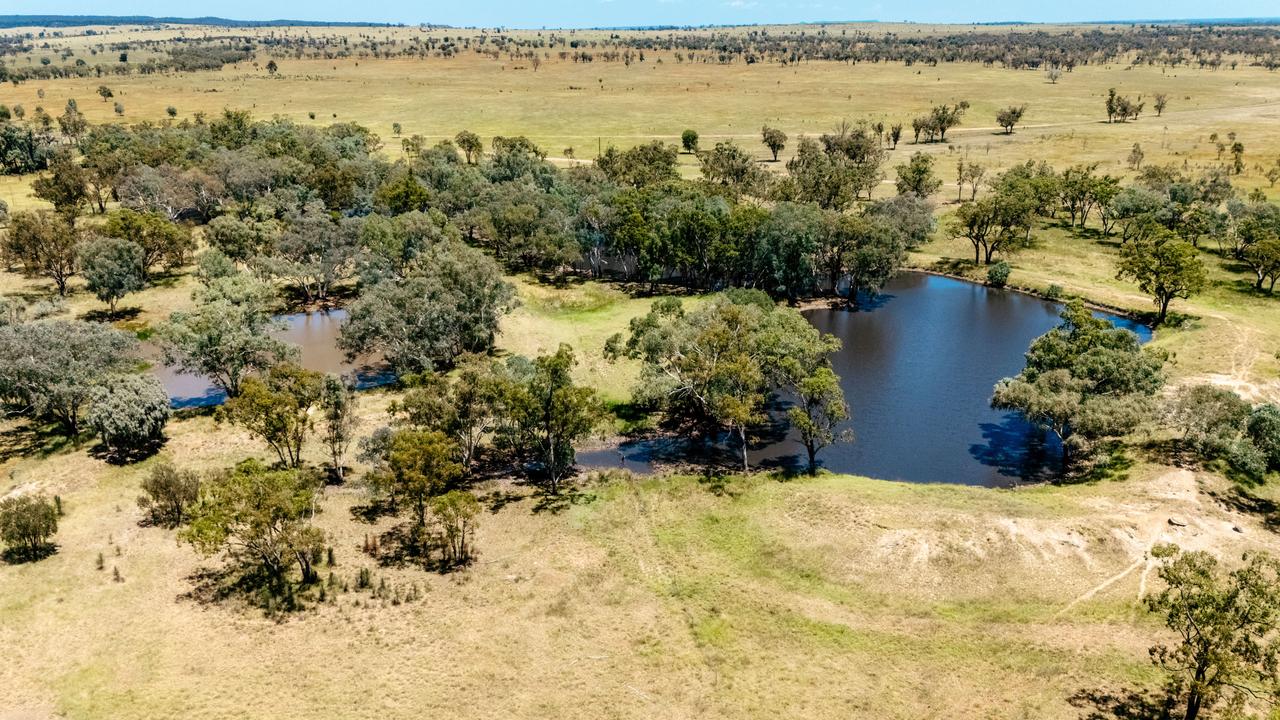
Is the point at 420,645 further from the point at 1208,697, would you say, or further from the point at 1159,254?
the point at 1159,254

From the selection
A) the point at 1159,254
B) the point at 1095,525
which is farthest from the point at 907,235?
the point at 1095,525

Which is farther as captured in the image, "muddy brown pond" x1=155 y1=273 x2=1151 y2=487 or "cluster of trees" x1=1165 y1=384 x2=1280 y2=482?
"muddy brown pond" x1=155 y1=273 x2=1151 y2=487

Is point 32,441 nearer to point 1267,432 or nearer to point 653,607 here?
point 653,607

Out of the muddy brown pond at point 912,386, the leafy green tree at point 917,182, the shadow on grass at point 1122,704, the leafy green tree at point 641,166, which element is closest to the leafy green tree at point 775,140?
the leafy green tree at point 641,166

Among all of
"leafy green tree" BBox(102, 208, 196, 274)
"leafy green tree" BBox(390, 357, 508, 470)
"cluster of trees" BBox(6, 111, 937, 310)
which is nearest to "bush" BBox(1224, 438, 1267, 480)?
"cluster of trees" BBox(6, 111, 937, 310)

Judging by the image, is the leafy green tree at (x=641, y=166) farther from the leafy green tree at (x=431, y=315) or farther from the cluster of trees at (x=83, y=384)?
the cluster of trees at (x=83, y=384)

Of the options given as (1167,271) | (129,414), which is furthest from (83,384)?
(1167,271)

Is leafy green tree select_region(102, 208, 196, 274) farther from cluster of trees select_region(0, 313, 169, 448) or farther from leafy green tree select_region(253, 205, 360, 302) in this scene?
cluster of trees select_region(0, 313, 169, 448)
